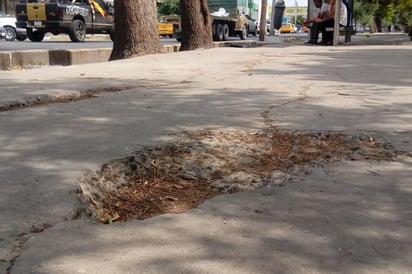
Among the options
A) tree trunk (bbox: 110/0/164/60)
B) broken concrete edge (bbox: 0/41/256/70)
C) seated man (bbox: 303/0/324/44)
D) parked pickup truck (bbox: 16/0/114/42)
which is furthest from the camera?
seated man (bbox: 303/0/324/44)

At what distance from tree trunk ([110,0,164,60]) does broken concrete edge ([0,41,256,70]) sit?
83 centimetres

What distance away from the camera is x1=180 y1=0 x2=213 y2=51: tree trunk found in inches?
606

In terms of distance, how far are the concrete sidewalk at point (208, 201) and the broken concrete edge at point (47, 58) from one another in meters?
4.67

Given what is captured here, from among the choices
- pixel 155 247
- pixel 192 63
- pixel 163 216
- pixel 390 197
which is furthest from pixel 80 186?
pixel 192 63

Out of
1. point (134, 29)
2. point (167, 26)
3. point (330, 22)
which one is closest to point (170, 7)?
point (167, 26)

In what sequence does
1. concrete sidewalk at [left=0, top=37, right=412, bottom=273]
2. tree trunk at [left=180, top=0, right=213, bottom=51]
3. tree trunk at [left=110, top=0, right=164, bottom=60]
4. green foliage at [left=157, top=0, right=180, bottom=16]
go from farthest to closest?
green foliage at [left=157, top=0, right=180, bottom=16], tree trunk at [left=180, top=0, right=213, bottom=51], tree trunk at [left=110, top=0, right=164, bottom=60], concrete sidewalk at [left=0, top=37, right=412, bottom=273]

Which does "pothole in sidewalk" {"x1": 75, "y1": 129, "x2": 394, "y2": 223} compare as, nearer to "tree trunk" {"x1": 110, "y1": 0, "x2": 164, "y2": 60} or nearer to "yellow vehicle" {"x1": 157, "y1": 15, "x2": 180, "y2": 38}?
"tree trunk" {"x1": 110, "y1": 0, "x2": 164, "y2": 60}

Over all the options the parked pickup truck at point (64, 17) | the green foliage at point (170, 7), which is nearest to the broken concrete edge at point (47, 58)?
the parked pickup truck at point (64, 17)

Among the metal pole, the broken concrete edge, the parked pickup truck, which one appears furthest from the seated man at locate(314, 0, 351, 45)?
the broken concrete edge

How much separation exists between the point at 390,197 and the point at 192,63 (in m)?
→ 8.20

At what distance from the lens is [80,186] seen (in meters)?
2.98

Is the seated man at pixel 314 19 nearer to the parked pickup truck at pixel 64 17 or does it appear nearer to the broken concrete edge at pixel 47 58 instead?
the parked pickup truck at pixel 64 17

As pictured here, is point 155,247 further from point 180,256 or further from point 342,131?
point 342,131

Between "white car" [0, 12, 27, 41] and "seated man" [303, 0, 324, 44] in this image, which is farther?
"white car" [0, 12, 27, 41]
